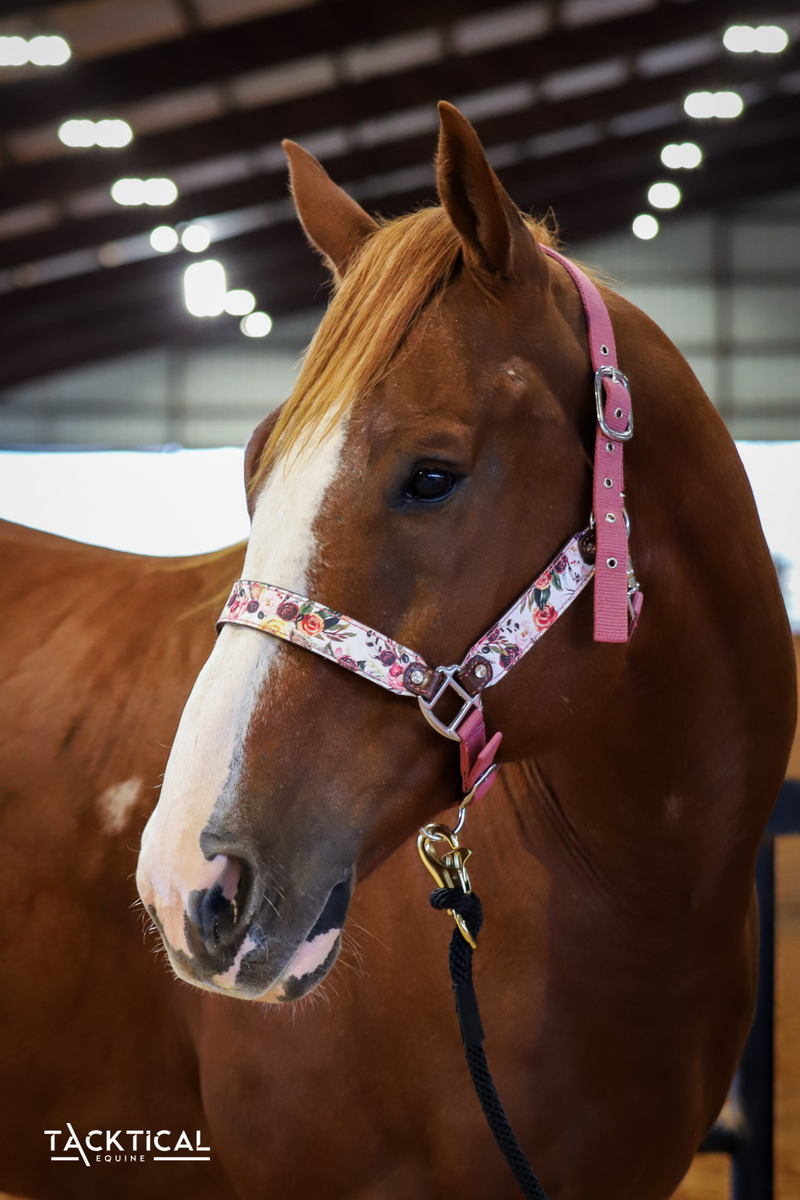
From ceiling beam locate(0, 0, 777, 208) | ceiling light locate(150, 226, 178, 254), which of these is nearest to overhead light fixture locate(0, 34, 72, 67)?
ceiling beam locate(0, 0, 777, 208)

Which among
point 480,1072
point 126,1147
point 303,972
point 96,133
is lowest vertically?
point 126,1147

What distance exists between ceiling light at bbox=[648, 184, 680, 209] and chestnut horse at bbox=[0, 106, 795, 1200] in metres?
11.9

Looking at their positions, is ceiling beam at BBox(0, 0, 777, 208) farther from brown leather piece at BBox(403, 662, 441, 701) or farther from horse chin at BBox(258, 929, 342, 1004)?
horse chin at BBox(258, 929, 342, 1004)

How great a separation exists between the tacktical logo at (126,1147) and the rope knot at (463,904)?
644 millimetres

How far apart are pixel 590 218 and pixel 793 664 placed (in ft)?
40.9

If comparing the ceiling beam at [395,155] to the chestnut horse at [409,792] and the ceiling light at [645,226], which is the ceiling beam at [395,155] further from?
the chestnut horse at [409,792]

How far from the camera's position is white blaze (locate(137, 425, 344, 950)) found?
923 millimetres

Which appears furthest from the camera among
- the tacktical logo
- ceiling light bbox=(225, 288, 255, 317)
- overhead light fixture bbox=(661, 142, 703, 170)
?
ceiling light bbox=(225, 288, 255, 317)

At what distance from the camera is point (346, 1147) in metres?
1.27

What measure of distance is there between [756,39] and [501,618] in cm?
950

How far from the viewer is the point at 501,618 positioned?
104 cm

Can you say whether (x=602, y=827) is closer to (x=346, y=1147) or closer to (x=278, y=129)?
(x=346, y=1147)

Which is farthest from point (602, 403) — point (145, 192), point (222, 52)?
point (145, 192)

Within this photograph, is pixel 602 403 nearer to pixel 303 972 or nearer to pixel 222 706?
pixel 222 706
